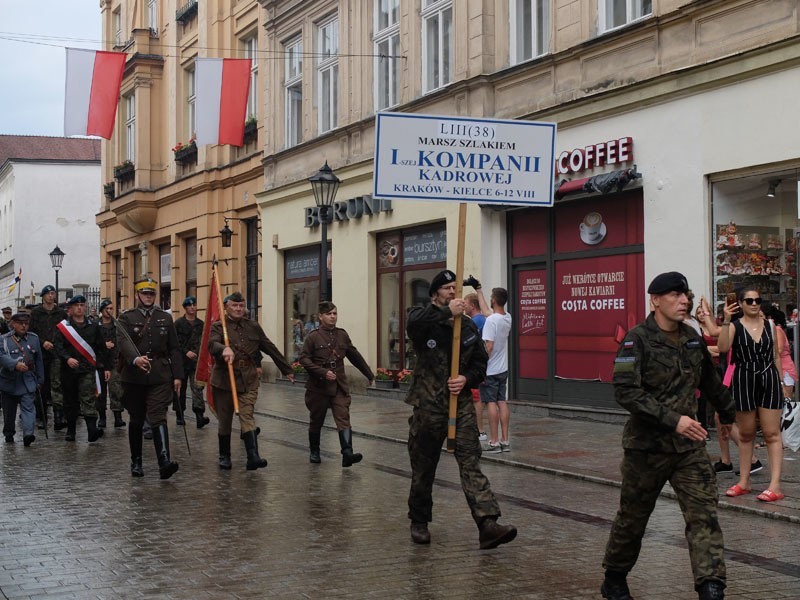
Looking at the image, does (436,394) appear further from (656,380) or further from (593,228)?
(593,228)

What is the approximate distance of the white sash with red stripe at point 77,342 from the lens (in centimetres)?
1484

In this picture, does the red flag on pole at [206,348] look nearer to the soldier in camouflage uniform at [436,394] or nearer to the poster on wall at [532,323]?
the soldier in camouflage uniform at [436,394]

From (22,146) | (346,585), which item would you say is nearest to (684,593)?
(346,585)

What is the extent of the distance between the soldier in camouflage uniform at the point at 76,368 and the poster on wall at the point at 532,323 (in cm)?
658

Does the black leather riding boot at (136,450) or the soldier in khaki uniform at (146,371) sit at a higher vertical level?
the soldier in khaki uniform at (146,371)

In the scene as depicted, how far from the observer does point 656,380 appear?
5.83 m

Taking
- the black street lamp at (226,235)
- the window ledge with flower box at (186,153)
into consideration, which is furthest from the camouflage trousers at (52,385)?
the window ledge with flower box at (186,153)

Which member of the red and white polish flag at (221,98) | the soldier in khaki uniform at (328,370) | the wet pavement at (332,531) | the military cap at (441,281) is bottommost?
the wet pavement at (332,531)

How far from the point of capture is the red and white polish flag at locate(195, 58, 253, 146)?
75.3 ft

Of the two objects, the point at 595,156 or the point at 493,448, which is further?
the point at 595,156

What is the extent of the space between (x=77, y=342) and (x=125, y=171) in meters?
22.9

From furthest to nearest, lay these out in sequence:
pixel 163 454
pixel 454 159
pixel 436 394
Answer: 1. pixel 163 454
2. pixel 454 159
3. pixel 436 394

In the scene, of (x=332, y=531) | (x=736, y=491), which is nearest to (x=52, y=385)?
(x=332, y=531)

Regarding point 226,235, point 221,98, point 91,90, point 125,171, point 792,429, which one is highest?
point 91,90
